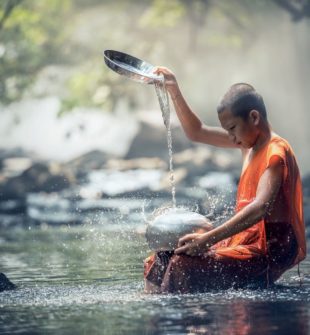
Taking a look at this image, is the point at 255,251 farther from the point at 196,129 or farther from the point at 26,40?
the point at 26,40

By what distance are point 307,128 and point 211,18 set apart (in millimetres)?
4514

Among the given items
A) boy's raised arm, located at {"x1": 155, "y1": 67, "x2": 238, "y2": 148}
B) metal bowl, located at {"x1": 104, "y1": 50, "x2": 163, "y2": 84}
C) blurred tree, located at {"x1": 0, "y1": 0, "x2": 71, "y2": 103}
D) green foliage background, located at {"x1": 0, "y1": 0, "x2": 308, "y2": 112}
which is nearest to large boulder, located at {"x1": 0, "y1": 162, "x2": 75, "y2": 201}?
green foliage background, located at {"x1": 0, "y1": 0, "x2": 308, "y2": 112}

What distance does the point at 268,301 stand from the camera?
255 inches

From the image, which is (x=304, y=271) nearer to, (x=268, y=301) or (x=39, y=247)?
(x=268, y=301)


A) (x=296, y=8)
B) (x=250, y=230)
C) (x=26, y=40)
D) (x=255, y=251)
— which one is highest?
(x=296, y=8)

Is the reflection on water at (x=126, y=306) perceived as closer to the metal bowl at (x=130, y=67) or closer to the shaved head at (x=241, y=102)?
the shaved head at (x=241, y=102)

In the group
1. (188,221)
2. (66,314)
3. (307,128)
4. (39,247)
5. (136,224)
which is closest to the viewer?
(66,314)

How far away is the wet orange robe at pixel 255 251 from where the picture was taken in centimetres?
673

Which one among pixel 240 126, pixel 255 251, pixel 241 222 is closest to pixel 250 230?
pixel 255 251

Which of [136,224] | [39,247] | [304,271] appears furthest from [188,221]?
[136,224]

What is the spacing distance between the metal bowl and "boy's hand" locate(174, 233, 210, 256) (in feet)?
3.77

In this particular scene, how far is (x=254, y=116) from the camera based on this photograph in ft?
22.6

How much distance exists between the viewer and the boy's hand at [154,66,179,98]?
7250 millimetres

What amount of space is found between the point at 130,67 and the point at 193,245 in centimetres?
133
